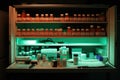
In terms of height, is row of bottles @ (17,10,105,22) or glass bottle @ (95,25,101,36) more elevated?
row of bottles @ (17,10,105,22)

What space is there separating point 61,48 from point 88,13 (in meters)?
0.83

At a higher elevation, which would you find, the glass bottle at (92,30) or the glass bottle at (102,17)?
the glass bottle at (102,17)

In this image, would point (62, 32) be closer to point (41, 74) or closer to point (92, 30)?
point (92, 30)

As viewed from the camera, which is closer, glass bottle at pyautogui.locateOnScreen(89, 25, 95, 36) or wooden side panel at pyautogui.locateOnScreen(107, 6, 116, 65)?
wooden side panel at pyautogui.locateOnScreen(107, 6, 116, 65)

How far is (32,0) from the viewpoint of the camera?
11.7 ft

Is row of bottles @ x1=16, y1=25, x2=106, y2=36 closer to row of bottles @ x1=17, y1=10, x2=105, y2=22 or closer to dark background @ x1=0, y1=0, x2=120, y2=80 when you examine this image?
row of bottles @ x1=17, y1=10, x2=105, y2=22

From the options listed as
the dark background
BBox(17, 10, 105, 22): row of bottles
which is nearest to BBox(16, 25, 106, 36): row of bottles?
BBox(17, 10, 105, 22): row of bottles

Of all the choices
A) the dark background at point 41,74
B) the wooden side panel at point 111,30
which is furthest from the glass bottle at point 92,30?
the dark background at point 41,74

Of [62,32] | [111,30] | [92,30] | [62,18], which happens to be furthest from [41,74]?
[111,30]

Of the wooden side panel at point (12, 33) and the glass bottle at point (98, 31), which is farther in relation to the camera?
the glass bottle at point (98, 31)

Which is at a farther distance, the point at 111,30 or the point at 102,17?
the point at 102,17

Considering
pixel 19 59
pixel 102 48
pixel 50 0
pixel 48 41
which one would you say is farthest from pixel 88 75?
pixel 50 0

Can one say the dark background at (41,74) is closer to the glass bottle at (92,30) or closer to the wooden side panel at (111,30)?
the wooden side panel at (111,30)

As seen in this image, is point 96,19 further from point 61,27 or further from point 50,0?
point 50,0
